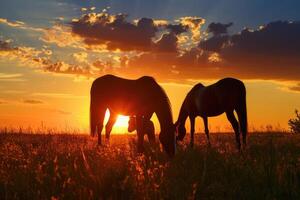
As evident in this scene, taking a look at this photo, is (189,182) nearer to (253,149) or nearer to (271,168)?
(271,168)

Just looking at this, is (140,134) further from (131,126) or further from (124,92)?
(131,126)

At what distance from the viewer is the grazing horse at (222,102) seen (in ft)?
51.0

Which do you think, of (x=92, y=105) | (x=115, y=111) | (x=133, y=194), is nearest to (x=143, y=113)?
(x=115, y=111)

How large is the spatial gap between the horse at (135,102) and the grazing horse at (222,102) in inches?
64.3

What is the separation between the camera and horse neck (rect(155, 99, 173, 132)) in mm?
Result: 11789

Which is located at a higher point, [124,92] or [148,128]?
[124,92]

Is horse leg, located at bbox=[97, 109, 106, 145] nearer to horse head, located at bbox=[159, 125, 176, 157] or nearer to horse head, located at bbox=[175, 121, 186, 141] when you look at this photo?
horse head, located at bbox=[175, 121, 186, 141]

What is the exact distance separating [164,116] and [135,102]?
7.81 ft

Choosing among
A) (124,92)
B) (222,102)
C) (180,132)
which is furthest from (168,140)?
(180,132)

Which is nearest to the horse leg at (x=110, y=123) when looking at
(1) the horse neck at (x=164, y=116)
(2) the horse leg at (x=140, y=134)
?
(2) the horse leg at (x=140, y=134)

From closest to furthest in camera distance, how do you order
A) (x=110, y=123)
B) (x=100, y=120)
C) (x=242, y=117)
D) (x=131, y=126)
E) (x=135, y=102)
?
(x=135, y=102) → (x=242, y=117) → (x=100, y=120) → (x=131, y=126) → (x=110, y=123)

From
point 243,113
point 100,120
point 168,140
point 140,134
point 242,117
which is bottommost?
point 168,140

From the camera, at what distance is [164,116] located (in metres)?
12.3

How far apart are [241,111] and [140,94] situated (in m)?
4.31
